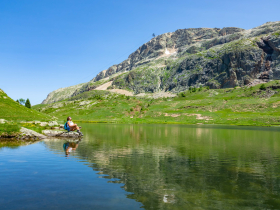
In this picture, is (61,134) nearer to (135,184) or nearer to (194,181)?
(135,184)

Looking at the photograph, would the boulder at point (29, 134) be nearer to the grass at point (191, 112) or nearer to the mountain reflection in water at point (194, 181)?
the mountain reflection in water at point (194, 181)

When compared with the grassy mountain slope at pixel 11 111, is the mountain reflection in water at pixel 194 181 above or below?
below

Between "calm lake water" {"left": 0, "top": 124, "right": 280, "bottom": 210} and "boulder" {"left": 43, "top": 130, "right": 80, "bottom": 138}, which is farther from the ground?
"boulder" {"left": 43, "top": 130, "right": 80, "bottom": 138}

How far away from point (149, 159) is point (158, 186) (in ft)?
28.8

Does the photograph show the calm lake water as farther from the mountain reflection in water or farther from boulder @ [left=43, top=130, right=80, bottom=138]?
boulder @ [left=43, top=130, right=80, bottom=138]

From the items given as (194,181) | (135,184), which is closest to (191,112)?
(194,181)

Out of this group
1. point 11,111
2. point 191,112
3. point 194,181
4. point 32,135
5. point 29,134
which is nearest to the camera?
point 194,181

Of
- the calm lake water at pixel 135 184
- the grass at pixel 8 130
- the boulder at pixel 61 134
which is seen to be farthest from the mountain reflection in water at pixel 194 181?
the grass at pixel 8 130

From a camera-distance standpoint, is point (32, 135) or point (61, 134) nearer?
point (32, 135)

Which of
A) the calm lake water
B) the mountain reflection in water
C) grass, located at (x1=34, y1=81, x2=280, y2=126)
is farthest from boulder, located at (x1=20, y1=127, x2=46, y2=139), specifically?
grass, located at (x1=34, y1=81, x2=280, y2=126)

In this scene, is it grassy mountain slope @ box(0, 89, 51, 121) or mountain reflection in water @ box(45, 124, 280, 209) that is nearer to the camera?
mountain reflection in water @ box(45, 124, 280, 209)

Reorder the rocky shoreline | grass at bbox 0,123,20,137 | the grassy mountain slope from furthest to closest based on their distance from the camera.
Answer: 1. the grassy mountain slope
2. the rocky shoreline
3. grass at bbox 0,123,20,137

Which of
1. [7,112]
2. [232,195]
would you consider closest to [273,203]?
[232,195]

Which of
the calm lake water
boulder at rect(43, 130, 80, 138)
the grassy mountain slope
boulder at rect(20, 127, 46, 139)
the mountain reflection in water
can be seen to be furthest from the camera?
the grassy mountain slope
